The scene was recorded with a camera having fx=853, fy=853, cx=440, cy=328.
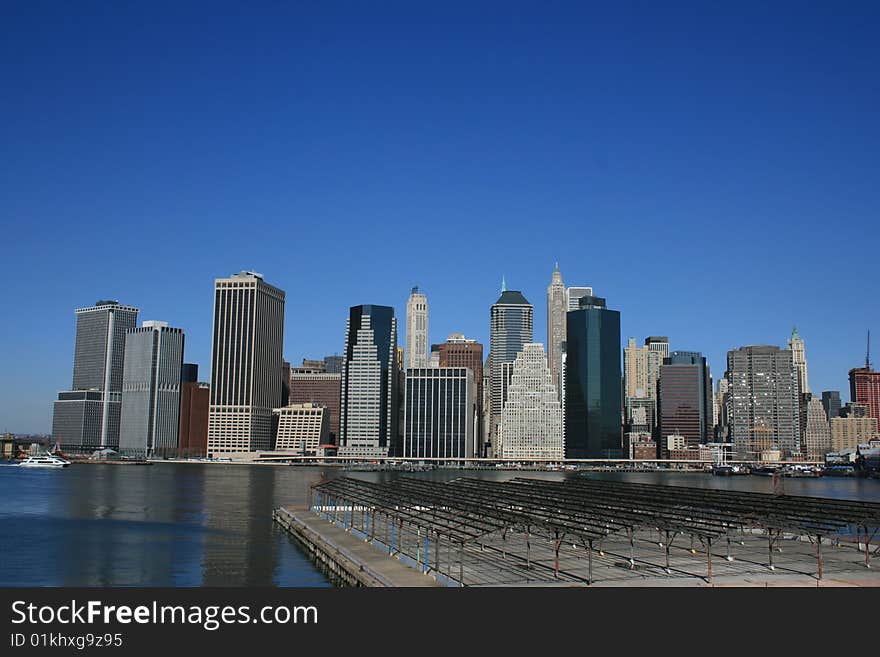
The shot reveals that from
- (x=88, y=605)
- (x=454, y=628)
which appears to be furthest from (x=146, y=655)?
(x=454, y=628)

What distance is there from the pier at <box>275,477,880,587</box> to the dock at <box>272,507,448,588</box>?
0.43ft

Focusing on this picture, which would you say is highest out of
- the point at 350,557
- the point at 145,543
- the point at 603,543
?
the point at 603,543

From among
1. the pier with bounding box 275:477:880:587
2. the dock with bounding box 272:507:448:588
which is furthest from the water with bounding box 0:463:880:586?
the pier with bounding box 275:477:880:587

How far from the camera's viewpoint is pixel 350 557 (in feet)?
181

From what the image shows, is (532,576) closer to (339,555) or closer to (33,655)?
(339,555)

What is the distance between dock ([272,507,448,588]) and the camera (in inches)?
1807

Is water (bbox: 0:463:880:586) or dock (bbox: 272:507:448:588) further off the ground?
dock (bbox: 272:507:448:588)

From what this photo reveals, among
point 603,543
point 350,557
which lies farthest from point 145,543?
point 603,543

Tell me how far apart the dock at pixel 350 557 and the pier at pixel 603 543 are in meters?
0.13

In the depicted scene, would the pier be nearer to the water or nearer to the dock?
the dock

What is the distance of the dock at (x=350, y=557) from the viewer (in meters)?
45.9

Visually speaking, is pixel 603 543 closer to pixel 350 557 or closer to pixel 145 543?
pixel 350 557

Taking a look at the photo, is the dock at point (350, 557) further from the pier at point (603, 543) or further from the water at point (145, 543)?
the water at point (145, 543)

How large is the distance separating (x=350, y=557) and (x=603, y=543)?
702 inches
